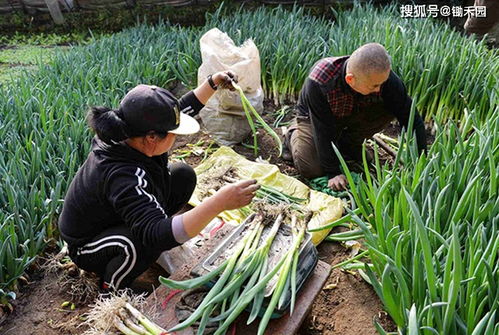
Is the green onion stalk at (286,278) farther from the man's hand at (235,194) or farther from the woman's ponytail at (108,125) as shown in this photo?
the woman's ponytail at (108,125)

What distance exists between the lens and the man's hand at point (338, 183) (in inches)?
101

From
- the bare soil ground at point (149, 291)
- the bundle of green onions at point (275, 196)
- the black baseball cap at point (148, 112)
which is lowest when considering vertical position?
the bare soil ground at point (149, 291)

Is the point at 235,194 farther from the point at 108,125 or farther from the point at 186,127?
the point at 108,125

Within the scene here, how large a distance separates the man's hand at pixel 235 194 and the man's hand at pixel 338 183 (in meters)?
1.11

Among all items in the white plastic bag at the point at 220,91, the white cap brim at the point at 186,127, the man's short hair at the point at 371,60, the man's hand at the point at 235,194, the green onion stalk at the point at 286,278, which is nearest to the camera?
the green onion stalk at the point at 286,278

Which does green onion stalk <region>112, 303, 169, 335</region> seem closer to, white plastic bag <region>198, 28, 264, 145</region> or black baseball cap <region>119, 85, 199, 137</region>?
black baseball cap <region>119, 85, 199, 137</region>

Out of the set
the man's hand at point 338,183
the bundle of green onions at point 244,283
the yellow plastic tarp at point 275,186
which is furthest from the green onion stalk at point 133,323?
the man's hand at point 338,183

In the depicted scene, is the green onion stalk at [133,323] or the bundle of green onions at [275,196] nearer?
the green onion stalk at [133,323]

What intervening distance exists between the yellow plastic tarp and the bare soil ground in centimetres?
21

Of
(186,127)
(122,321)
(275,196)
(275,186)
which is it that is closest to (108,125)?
(186,127)

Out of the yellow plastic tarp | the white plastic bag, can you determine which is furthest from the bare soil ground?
the white plastic bag

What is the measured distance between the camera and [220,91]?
116 inches

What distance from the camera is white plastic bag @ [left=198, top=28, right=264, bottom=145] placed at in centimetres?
299

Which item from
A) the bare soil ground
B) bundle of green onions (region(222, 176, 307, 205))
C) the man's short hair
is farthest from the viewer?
bundle of green onions (region(222, 176, 307, 205))
